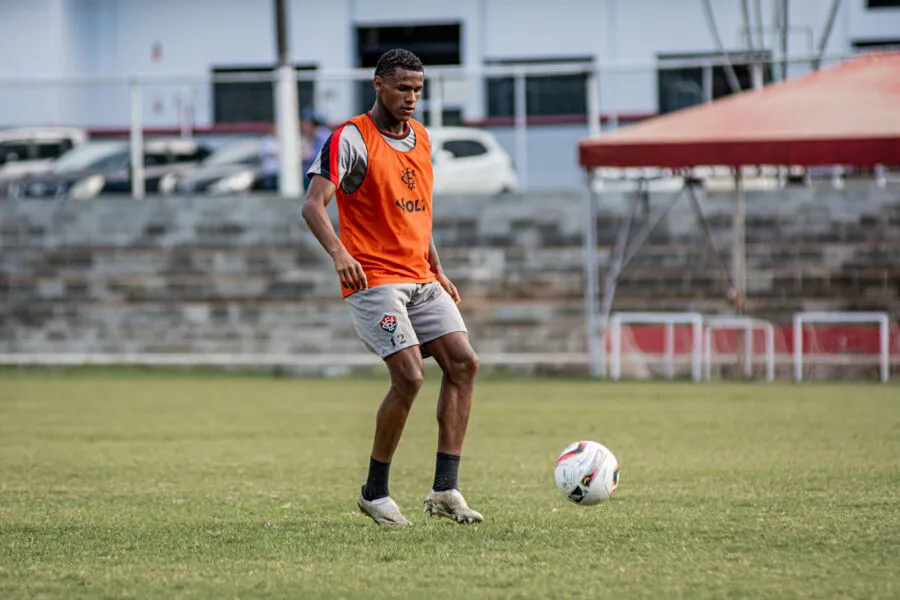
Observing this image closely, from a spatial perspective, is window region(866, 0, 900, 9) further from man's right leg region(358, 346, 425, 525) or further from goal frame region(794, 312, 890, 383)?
man's right leg region(358, 346, 425, 525)

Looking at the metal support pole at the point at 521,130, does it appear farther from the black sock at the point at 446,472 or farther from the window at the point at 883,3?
the window at the point at 883,3

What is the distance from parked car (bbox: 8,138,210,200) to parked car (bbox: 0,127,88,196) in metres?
0.13

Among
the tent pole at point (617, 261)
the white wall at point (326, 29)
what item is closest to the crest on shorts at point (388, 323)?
the tent pole at point (617, 261)

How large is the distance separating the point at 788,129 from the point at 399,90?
1028 centimetres

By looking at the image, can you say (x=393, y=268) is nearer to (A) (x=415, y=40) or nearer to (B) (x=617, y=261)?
(B) (x=617, y=261)

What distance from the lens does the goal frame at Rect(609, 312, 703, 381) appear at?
17.9 meters

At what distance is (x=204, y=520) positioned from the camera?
694cm

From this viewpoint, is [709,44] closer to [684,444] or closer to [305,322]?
[305,322]

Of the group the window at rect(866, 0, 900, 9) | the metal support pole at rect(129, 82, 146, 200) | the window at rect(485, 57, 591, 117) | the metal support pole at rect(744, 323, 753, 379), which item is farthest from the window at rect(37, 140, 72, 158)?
the window at rect(866, 0, 900, 9)

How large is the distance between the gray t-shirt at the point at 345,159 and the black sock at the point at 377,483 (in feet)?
4.31

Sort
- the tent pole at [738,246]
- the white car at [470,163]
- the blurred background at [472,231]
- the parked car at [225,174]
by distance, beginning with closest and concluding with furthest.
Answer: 1. the tent pole at [738,246]
2. the blurred background at [472,231]
3. the white car at [470,163]
4. the parked car at [225,174]

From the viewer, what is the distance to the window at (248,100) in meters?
21.0

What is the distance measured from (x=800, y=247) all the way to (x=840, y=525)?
1355 centimetres

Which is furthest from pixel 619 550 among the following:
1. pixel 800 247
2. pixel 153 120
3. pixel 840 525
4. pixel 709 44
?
pixel 709 44
